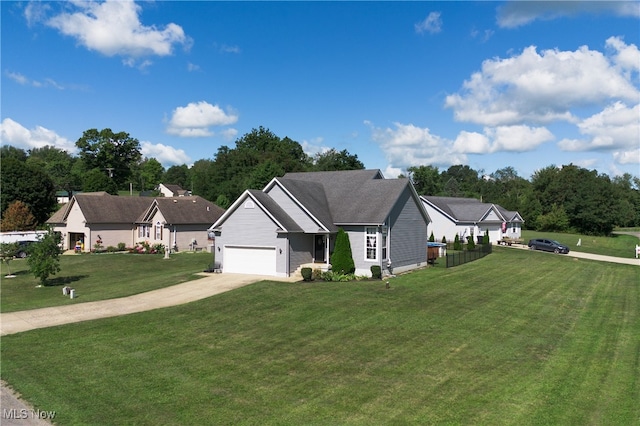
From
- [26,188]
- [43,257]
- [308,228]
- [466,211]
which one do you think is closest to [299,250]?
[308,228]

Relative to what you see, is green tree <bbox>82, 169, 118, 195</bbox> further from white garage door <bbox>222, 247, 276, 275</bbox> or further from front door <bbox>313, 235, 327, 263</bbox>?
front door <bbox>313, 235, 327, 263</bbox>

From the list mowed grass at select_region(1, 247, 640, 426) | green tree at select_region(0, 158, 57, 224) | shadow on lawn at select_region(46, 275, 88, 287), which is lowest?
mowed grass at select_region(1, 247, 640, 426)

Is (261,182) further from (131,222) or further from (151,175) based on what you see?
(151,175)

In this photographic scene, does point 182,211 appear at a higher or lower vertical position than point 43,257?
higher

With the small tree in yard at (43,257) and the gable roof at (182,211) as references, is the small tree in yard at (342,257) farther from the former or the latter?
the gable roof at (182,211)

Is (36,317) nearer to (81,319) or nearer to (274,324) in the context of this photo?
(81,319)

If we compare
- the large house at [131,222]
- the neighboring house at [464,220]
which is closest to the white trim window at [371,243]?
the large house at [131,222]

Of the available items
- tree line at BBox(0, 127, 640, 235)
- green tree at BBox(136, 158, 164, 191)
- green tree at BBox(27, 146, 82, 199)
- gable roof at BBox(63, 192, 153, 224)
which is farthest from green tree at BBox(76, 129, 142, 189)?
gable roof at BBox(63, 192, 153, 224)
